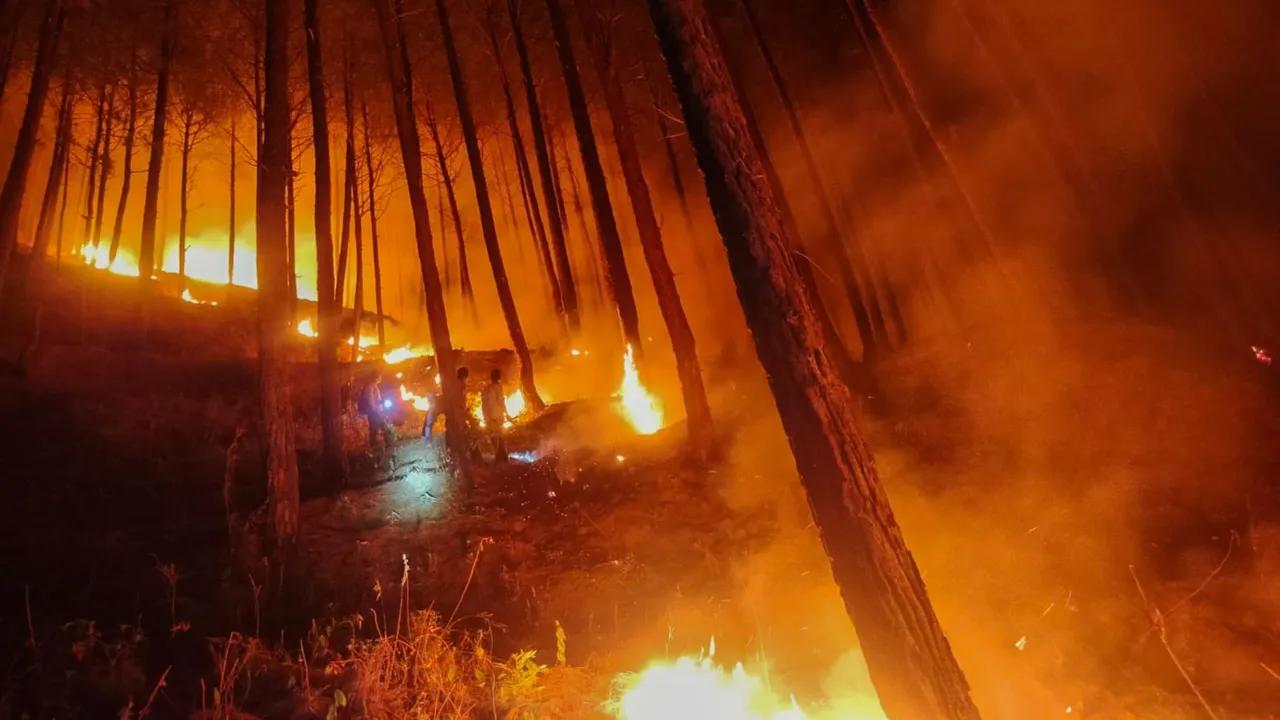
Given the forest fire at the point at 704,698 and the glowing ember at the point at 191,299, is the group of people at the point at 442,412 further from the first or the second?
the glowing ember at the point at 191,299

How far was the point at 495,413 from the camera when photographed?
1142 centimetres

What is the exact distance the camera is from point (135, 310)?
63.4ft

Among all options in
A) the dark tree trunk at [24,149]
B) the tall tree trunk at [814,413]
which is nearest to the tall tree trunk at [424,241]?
the dark tree trunk at [24,149]

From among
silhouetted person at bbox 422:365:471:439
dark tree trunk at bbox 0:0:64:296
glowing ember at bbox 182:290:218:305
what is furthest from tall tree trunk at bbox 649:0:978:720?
glowing ember at bbox 182:290:218:305

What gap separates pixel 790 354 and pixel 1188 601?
14.5ft

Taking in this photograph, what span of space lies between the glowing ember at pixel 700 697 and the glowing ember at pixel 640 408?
727 cm

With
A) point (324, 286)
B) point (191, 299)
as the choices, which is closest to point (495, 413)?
point (324, 286)

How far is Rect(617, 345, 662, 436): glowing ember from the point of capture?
1231cm

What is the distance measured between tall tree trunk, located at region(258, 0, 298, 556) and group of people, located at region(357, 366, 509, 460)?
321cm

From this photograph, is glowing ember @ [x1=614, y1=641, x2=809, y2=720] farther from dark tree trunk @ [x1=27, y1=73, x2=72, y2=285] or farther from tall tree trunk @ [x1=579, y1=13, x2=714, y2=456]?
dark tree trunk @ [x1=27, y1=73, x2=72, y2=285]

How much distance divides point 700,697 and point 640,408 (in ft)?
26.1

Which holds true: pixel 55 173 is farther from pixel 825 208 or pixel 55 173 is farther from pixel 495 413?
pixel 825 208

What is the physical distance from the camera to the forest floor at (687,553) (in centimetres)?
470

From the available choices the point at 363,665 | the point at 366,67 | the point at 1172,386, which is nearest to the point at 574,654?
the point at 363,665
